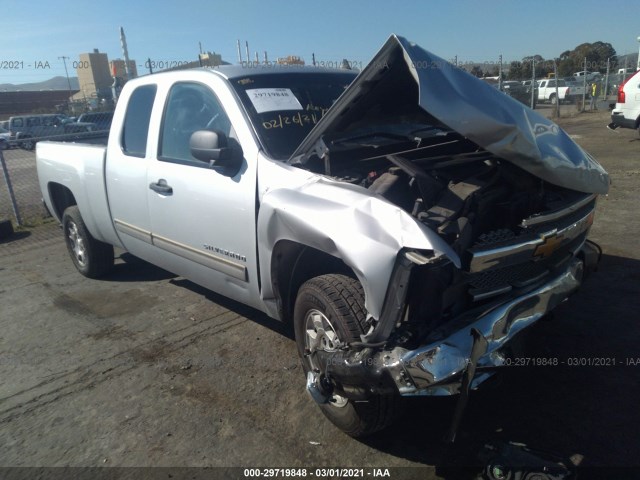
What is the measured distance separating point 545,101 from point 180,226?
33.3 metres

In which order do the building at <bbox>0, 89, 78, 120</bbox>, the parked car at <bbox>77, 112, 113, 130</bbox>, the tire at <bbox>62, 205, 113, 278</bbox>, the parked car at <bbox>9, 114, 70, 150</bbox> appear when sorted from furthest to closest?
the building at <bbox>0, 89, 78, 120</bbox>, the parked car at <bbox>9, 114, 70, 150</bbox>, the parked car at <bbox>77, 112, 113, 130</bbox>, the tire at <bbox>62, 205, 113, 278</bbox>

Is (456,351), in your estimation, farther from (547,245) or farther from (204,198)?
(204,198)

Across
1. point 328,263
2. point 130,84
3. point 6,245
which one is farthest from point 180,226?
point 6,245

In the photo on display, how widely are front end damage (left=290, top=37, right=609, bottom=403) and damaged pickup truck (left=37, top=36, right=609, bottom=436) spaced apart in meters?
0.01

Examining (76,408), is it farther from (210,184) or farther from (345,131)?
(345,131)

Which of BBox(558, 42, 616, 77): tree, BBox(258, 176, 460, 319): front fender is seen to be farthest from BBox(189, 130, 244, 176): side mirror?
BBox(558, 42, 616, 77): tree

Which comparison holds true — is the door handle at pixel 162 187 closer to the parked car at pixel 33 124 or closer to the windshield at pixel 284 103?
the windshield at pixel 284 103

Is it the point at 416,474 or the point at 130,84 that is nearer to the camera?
the point at 416,474

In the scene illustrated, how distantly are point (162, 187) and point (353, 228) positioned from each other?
2.04 meters

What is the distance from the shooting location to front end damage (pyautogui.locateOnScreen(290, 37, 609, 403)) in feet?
7.55

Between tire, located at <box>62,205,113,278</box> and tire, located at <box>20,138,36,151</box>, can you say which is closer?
tire, located at <box>62,205,113,278</box>

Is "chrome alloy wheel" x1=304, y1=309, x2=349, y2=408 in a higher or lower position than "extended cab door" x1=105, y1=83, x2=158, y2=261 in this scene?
lower

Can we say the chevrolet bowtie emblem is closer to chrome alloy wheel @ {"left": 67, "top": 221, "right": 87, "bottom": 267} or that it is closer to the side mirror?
the side mirror

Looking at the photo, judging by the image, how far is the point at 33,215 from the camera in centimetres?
945
